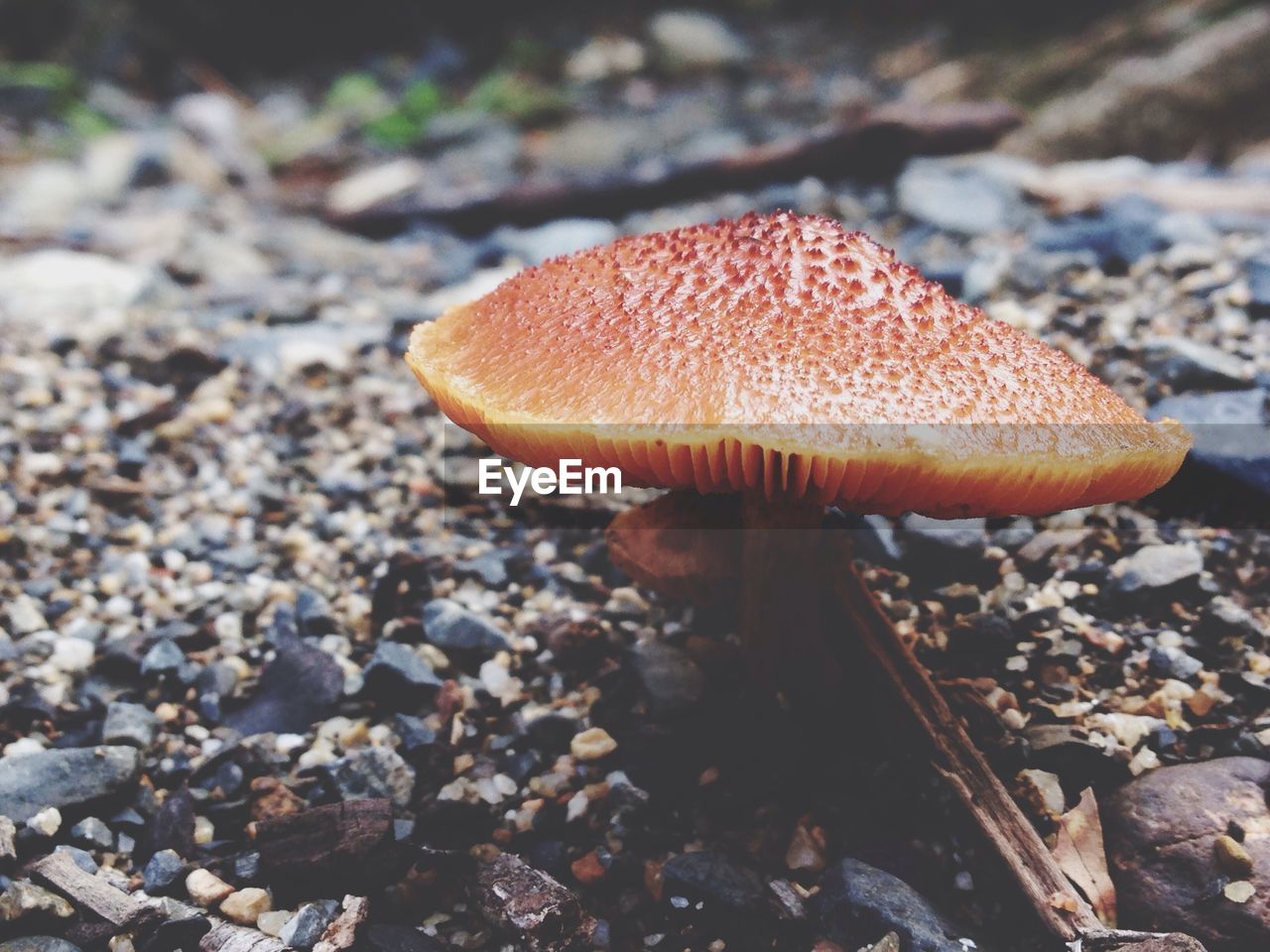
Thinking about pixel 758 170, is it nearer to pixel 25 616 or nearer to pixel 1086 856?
pixel 25 616

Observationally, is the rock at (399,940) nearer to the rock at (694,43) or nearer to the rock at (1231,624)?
the rock at (1231,624)

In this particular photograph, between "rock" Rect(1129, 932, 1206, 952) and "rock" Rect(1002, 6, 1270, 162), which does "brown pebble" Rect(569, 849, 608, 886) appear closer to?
"rock" Rect(1129, 932, 1206, 952)

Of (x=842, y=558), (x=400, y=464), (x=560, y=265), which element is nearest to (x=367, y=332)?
(x=400, y=464)

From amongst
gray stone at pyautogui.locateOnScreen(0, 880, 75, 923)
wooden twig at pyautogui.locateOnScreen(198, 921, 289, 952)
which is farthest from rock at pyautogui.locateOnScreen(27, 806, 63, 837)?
wooden twig at pyautogui.locateOnScreen(198, 921, 289, 952)

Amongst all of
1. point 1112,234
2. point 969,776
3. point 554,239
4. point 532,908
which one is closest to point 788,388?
point 969,776

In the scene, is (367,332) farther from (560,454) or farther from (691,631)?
(560,454)

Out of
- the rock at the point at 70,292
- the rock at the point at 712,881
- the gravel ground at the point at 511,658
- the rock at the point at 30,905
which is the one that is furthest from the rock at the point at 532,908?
the rock at the point at 70,292

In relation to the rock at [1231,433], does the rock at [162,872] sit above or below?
below
